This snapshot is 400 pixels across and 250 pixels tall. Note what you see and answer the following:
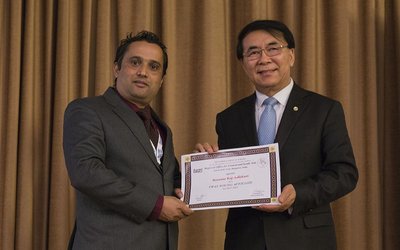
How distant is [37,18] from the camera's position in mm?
3055

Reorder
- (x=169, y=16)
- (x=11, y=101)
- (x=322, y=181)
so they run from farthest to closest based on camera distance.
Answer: (x=169, y=16) → (x=11, y=101) → (x=322, y=181)

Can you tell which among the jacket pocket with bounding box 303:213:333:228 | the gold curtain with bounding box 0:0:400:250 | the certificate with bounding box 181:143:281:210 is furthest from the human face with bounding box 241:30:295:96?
the gold curtain with bounding box 0:0:400:250

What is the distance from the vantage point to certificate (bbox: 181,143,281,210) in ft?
6.65

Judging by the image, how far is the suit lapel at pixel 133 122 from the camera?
83.2 inches

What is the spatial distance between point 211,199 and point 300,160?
1.23ft

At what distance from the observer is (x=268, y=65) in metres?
2.24

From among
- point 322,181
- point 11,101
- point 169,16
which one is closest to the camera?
point 322,181

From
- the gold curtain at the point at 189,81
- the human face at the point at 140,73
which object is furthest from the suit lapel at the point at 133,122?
the gold curtain at the point at 189,81

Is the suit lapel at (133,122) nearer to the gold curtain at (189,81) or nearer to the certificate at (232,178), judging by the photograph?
the certificate at (232,178)

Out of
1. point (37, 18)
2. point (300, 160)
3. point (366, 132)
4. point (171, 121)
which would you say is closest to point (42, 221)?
point (171, 121)

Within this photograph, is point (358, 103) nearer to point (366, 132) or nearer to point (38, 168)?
point (366, 132)

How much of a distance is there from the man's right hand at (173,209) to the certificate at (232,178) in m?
0.04

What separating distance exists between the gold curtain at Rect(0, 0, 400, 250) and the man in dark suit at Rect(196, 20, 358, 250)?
86 centimetres

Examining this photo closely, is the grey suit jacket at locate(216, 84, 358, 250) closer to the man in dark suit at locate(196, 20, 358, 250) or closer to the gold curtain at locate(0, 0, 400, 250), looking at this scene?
the man in dark suit at locate(196, 20, 358, 250)
